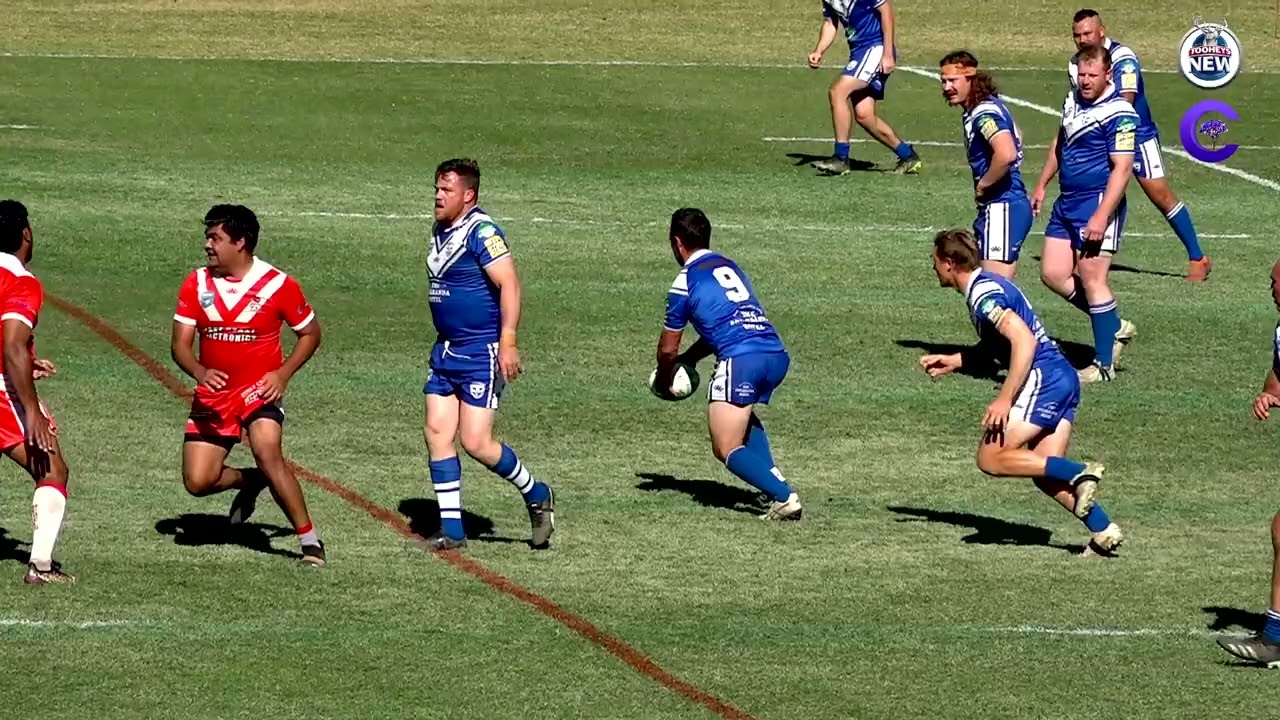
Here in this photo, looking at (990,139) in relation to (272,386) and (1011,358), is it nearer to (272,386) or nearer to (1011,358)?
(1011,358)

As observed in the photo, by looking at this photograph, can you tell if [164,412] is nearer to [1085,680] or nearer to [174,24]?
[1085,680]

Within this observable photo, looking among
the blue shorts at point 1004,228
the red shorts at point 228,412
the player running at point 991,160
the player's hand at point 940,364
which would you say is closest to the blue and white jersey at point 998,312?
the player's hand at point 940,364

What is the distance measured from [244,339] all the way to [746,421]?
315 cm

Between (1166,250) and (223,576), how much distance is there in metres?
12.8

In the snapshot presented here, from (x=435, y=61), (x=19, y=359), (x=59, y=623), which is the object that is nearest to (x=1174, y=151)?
(x=435, y=61)

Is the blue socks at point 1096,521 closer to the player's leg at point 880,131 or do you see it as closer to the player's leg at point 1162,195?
the player's leg at point 1162,195

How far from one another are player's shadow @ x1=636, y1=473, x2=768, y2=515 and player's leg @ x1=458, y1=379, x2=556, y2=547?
161 centimetres

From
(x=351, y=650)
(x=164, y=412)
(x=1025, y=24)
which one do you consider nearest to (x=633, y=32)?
(x=1025, y=24)

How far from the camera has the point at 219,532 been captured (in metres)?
13.2

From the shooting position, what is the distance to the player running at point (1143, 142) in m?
18.8

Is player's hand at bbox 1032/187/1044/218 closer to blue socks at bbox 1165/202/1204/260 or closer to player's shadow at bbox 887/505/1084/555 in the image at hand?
blue socks at bbox 1165/202/1204/260

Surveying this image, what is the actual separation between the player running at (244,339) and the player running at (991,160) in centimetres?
638

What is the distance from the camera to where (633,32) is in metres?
35.3

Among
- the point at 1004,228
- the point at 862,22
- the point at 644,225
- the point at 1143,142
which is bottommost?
the point at 644,225
